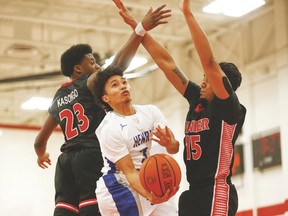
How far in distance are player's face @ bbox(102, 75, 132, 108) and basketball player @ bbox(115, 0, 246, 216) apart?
0.55m

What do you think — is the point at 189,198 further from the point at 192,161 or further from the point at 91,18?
the point at 91,18

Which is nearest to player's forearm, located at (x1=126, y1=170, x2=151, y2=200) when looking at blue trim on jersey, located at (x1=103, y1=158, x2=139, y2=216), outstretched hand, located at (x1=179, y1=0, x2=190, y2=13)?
blue trim on jersey, located at (x1=103, y1=158, x2=139, y2=216)

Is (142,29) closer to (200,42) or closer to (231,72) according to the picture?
(200,42)

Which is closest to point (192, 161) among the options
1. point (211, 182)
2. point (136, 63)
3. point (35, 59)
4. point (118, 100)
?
point (211, 182)

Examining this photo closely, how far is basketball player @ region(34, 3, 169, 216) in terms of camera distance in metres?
5.73

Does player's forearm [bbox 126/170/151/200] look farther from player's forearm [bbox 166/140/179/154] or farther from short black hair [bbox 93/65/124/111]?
short black hair [bbox 93/65/124/111]

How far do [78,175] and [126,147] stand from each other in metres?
1.02

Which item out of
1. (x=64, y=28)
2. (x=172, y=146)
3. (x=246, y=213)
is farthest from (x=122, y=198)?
(x=64, y=28)

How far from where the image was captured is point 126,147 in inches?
196

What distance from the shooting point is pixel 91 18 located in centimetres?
1848

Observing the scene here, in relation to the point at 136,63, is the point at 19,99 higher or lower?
higher

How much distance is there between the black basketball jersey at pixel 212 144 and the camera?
504 cm

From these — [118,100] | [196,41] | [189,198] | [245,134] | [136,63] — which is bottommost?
[189,198]

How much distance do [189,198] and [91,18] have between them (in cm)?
1385
